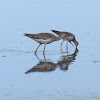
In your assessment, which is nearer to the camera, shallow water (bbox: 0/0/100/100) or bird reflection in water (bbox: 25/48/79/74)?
shallow water (bbox: 0/0/100/100)

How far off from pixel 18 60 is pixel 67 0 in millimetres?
16838

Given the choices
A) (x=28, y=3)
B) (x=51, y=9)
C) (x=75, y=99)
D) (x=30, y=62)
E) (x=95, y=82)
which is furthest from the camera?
(x=28, y=3)

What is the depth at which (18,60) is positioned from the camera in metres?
13.0

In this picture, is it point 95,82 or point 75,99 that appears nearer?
point 75,99

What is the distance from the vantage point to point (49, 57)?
44.6 feet

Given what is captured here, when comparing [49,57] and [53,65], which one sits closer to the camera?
[53,65]

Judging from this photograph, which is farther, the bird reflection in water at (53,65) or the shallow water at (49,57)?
the bird reflection in water at (53,65)

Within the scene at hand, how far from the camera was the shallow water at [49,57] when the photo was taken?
30.6ft

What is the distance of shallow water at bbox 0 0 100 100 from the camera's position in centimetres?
934

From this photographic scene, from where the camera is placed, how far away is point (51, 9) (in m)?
25.1

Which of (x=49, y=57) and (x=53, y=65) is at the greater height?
(x=53, y=65)

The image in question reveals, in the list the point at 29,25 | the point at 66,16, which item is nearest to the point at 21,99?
the point at 29,25

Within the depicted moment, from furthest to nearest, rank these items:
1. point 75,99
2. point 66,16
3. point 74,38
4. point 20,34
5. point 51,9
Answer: point 51,9 < point 66,16 < point 20,34 < point 74,38 < point 75,99

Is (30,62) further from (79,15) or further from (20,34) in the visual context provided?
(79,15)
